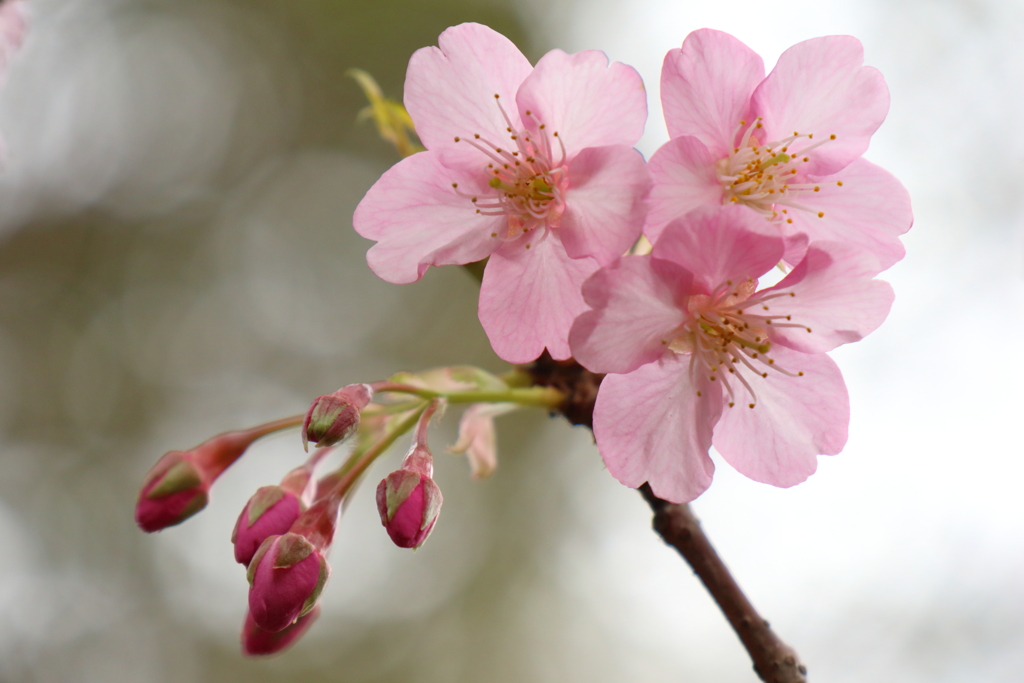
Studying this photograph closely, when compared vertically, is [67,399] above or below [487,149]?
below

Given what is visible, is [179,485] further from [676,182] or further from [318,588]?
[676,182]

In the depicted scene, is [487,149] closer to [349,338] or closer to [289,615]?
[289,615]

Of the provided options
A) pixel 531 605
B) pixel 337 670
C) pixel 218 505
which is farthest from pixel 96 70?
pixel 531 605

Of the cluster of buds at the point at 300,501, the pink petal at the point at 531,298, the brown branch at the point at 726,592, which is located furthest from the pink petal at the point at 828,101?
the cluster of buds at the point at 300,501

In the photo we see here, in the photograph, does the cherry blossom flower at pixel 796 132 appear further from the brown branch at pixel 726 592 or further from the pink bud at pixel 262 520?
the pink bud at pixel 262 520

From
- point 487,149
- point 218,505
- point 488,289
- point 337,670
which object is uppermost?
point 487,149

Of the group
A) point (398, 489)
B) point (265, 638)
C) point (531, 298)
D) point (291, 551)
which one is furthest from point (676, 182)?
point (265, 638)
